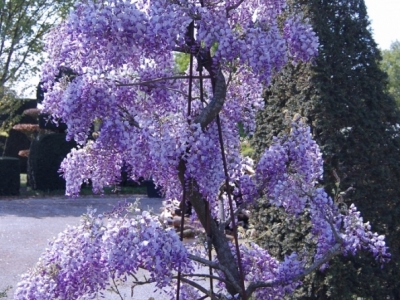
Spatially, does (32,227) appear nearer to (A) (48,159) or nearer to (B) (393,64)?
(A) (48,159)

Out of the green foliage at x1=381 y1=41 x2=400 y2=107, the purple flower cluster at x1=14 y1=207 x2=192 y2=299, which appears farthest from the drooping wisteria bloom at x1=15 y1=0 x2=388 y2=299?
the green foliage at x1=381 y1=41 x2=400 y2=107

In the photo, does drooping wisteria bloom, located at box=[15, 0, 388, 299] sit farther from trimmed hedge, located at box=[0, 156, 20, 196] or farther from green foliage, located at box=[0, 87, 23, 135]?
green foliage, located at box=[0, 87, 23, 135]

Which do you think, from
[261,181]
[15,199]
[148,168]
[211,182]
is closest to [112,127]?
[148,168]

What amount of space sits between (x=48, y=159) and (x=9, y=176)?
102 cm

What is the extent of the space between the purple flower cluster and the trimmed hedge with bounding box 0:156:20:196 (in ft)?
45.4

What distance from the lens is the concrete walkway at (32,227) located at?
726 cm

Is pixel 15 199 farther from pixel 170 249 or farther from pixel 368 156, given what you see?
pixel 170 249

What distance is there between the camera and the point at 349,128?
186 inches

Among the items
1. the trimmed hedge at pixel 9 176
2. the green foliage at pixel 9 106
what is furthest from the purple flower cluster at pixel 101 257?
the green foliage at pixel 9 106

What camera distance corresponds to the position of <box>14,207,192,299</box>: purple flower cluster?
2457 millimetres

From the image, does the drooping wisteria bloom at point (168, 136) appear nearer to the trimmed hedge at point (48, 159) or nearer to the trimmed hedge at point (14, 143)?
the trimmed hedge at point (48, 159)

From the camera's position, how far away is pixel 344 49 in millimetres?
4793

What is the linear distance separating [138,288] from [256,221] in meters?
2.28

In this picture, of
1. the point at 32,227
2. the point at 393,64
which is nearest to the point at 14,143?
the point at 32,227
